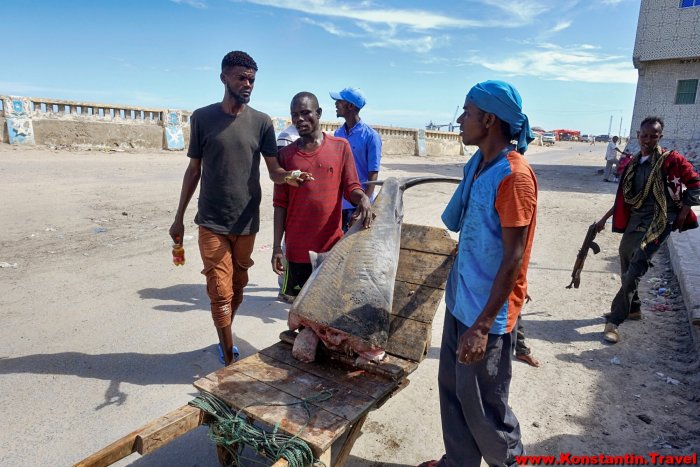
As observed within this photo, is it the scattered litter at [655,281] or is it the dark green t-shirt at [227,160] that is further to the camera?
the scattered litter at [655,281]

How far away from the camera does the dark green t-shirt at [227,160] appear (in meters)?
2.99

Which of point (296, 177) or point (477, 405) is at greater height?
point (296, 177)

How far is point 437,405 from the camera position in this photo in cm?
313

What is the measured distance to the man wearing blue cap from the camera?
14.0 feet

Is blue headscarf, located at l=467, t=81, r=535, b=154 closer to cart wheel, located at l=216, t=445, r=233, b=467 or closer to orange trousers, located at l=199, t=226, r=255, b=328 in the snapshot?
orange trousers, located at l=199, t=226, r=255, b=328

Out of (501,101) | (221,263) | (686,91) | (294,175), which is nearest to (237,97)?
(294,175)

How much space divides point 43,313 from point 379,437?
129 inches

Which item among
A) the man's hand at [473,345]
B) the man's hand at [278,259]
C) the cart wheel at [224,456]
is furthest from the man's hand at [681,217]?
the cart wheel at [224,456]

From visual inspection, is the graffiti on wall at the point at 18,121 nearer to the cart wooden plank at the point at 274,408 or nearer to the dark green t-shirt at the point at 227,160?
the dark green t-shirt at the point at 227,160

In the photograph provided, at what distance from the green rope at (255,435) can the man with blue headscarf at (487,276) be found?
0.66 m

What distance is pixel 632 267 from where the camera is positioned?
4105 millimetres

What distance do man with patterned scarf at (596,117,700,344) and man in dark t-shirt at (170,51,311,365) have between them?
9.98 ft

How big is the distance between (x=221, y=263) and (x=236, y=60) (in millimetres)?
1299

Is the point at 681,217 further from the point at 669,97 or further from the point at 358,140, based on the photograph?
the point at 669,97
